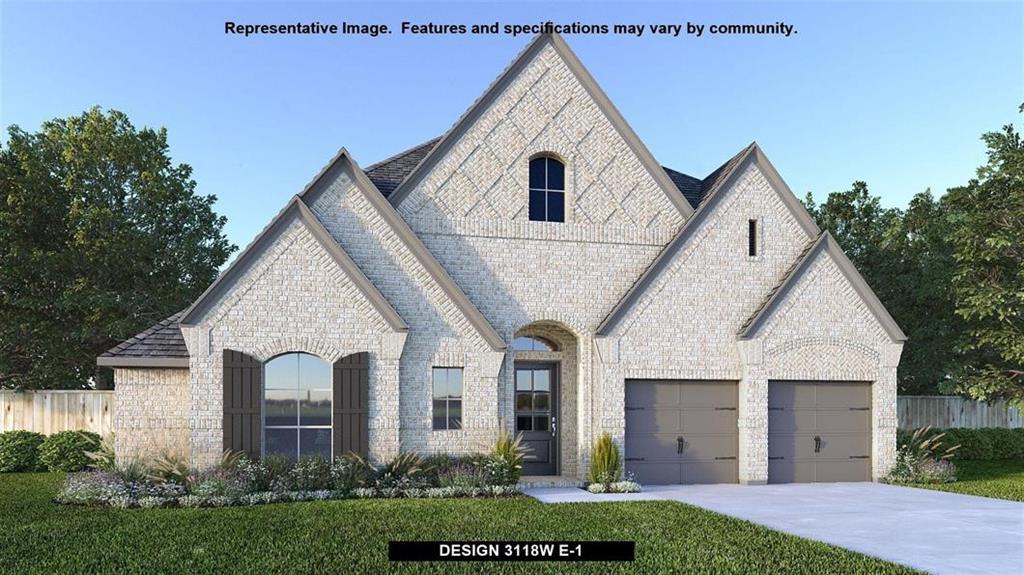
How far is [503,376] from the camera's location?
1633 centimetres

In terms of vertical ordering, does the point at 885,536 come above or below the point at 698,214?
below

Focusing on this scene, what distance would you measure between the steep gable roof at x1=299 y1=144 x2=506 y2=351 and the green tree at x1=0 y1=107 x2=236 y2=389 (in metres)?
13.6

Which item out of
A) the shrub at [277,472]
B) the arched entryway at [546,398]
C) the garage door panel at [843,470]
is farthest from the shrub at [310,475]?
the garage door panel at [843,470]

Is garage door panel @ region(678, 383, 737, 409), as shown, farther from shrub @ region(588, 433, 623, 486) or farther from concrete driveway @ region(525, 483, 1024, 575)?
shrub @ region(588, 433, 623, 486)

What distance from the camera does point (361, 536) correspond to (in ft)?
33.8

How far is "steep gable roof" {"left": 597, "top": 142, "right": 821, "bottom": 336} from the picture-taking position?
16.6 metres

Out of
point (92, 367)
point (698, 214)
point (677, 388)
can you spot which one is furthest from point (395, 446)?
point (92, 367)

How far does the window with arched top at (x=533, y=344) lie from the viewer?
17.7 metres

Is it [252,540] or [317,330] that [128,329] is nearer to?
[317,330]

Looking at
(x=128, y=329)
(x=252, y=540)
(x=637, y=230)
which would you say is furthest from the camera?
(x=128, y=329)

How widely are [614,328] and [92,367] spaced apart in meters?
19.6

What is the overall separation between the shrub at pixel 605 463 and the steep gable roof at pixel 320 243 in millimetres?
4573

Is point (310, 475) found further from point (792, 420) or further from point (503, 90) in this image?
point (792, 420)

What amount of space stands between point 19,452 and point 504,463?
12949 millimetres
